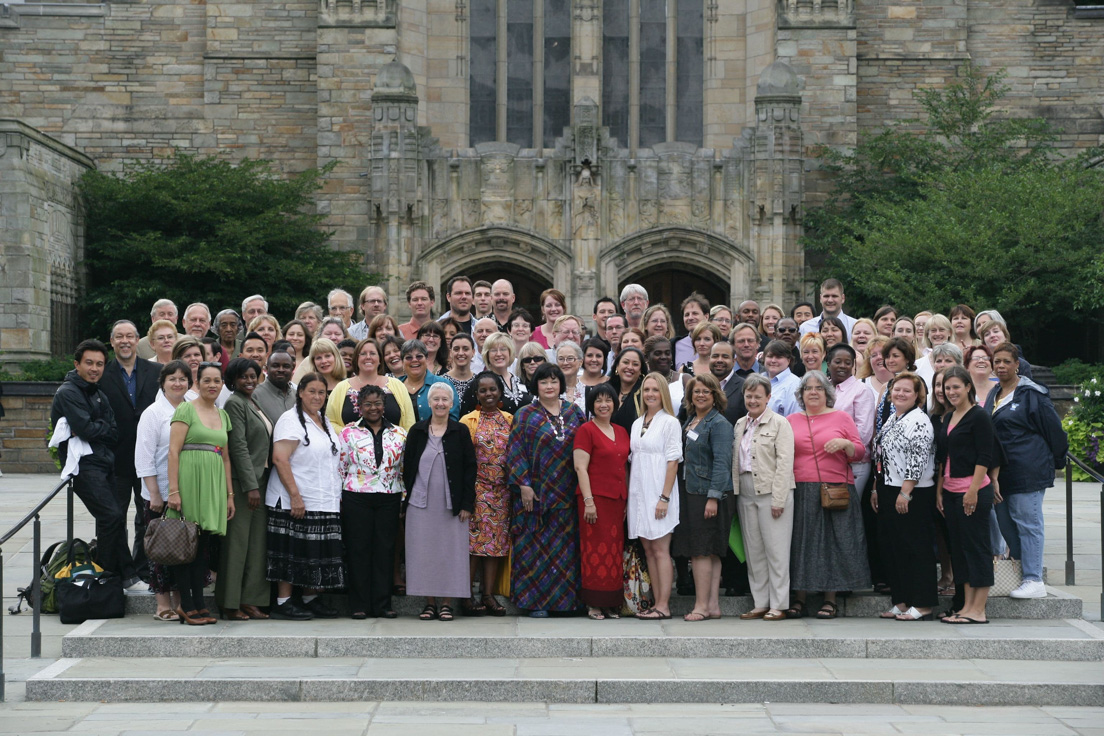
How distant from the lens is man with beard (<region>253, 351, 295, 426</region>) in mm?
9375

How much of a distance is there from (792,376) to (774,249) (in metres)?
10.9

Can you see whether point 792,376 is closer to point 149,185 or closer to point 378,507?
point 378,507

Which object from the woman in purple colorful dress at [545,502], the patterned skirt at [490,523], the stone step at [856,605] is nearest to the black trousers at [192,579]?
the stone step at [856,605]

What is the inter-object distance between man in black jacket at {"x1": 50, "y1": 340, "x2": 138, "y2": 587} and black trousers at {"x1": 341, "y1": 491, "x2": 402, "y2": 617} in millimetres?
1648

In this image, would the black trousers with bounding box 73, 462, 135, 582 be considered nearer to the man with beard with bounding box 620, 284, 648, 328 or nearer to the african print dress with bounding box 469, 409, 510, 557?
the african print dress with bounding box 469, 409, 510, 557

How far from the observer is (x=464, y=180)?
2081 cm

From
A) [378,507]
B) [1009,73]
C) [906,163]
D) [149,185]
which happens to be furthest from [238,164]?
[378,507]

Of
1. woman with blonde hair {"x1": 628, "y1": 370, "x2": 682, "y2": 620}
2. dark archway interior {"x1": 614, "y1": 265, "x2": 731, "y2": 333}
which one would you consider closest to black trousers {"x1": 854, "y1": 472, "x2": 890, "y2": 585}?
woman with blonde hair {"x1": 628, "y1": 370, "x2": 682, "y2": 620}

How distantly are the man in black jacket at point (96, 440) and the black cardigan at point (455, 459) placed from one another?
2.11 m

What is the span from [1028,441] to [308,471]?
497cm

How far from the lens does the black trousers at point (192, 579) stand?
9057 mm

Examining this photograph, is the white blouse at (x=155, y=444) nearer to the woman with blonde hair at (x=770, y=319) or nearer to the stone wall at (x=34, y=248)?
the woman with blonde hair at (x=770, y=319)

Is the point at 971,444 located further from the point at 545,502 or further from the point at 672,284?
the point at 672,284

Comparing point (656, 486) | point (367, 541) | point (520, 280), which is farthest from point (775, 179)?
point (367, 541)
